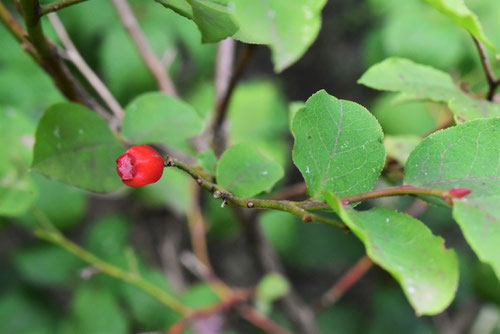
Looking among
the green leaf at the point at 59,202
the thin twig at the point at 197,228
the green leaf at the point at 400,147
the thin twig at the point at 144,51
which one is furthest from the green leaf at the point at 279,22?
the thin twig at the point at 197,228

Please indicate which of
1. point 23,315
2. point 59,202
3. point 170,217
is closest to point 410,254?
point 59,202

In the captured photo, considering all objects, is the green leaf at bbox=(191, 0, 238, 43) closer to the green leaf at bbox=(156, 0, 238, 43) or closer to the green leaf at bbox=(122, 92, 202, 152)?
the green leaf at bbox=(156, 0, 238, 43)

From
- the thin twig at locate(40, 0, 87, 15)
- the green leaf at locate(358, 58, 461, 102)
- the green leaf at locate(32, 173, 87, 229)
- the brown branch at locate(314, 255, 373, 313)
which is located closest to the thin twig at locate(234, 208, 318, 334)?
the brown branch at locate(314, 255, 373, 313)

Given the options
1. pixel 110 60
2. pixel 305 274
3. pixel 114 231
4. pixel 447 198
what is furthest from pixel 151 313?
pixel 447 198

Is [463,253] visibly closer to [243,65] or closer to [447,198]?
[243,65]

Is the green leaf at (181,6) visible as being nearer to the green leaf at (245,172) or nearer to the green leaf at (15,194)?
the green leaf at (245,172)
